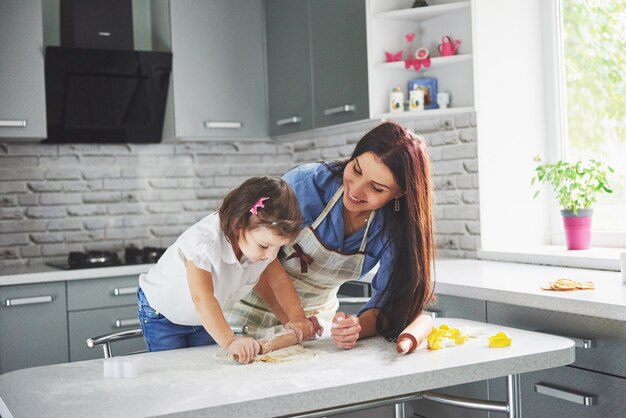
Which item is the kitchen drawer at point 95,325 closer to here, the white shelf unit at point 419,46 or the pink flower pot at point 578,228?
the white shelf unit at point 419,46

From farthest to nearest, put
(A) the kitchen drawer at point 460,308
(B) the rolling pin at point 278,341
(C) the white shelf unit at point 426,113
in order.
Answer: (C) the white shelf unit at point 426,113 → (A) the kitchen drawer at point 460,308 → (B) the rolling pin at point 278,341

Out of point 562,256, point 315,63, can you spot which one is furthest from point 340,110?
point 562,256

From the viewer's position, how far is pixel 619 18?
299 centimetres

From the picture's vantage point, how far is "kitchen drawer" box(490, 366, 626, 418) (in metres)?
2.05

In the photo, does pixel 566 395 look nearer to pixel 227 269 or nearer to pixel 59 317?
pixel 227 269

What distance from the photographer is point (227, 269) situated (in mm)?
1973

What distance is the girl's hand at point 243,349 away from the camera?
5.51 ft

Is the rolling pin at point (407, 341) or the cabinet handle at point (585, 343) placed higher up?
the rolling pin at point (407, 341)

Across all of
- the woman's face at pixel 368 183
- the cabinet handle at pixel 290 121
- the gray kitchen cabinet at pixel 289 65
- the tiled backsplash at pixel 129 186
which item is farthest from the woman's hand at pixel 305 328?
A: the cabinet handle at pixel 290 121

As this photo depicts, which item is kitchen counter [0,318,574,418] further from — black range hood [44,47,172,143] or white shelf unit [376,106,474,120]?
black range hood [44,47,172,143]

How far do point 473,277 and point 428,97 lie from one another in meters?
0.99

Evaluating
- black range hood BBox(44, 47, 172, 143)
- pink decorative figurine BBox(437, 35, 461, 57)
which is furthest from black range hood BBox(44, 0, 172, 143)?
pink decorative figurine BBox(437, 35, 461, 57)

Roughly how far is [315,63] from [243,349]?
2318 millimetres

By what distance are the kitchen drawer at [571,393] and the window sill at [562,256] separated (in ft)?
1.95
